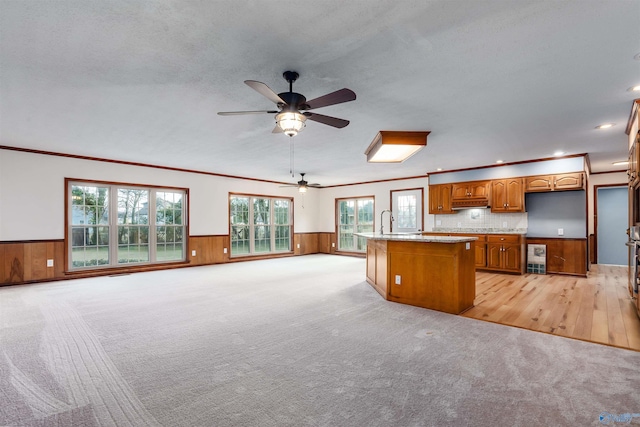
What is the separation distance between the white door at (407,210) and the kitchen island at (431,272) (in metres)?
4.52

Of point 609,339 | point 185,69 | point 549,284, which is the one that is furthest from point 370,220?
point 185,69

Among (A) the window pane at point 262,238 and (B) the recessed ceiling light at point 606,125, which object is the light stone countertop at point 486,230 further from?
(A) the window pane at point 262,238

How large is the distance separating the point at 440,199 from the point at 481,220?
1.04 meters

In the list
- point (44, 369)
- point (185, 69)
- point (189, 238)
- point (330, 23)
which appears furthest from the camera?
point (189, 238)

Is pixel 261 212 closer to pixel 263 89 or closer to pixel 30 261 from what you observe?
pixel 30 261

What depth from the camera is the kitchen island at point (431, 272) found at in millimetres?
3760

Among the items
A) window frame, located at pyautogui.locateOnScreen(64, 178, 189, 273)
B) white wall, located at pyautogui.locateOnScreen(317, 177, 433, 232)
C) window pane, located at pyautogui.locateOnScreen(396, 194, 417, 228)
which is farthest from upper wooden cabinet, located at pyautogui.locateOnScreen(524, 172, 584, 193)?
window frame, located at pyautogui.locateOnScreen(64, 178, 189, 273)

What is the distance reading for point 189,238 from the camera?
762 centimetres

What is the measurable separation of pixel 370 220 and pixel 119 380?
27.0 feet

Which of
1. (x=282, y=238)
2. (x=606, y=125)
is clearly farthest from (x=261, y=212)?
(x=606, y=125)

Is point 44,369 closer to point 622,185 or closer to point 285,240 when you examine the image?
point 285,240

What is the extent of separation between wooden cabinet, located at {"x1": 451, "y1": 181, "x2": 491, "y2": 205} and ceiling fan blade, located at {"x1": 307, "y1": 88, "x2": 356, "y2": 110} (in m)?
5.72

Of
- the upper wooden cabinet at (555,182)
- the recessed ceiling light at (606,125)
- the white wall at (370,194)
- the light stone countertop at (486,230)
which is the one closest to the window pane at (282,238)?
the white wall at (370,194)

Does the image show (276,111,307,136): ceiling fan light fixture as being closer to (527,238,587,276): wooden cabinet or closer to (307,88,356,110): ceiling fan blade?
(307,88,356,110): ceiling fan blade
